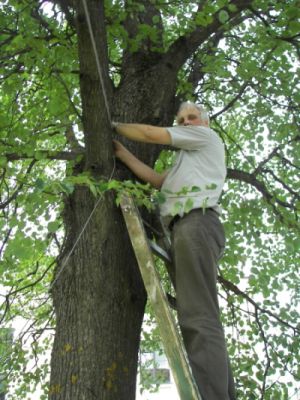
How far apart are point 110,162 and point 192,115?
685 mm

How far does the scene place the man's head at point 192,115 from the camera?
324 centimetres

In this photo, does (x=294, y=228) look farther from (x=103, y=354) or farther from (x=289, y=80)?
(x=103, y=354)

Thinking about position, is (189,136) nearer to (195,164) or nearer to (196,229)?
(195,164)

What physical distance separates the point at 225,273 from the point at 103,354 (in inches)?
131

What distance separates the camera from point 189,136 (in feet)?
9.59

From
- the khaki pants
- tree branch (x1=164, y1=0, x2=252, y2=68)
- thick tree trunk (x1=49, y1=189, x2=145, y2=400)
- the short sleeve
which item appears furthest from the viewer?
tree branch (x1=164, y1=0, x2=252, y2=68)

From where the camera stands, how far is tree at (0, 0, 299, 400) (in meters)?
2.58

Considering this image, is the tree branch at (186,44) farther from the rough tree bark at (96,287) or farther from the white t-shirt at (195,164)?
the white t-shirt at (195,164)

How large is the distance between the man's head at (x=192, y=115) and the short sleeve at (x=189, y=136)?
25 centimetres

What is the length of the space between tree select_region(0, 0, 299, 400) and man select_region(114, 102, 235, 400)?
28 cm

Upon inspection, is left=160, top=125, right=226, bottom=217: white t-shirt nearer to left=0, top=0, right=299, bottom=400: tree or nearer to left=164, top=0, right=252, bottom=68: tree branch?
left=0, top=0, right=299, bottom=400: tree

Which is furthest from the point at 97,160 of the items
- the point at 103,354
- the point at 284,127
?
the point at 284,127

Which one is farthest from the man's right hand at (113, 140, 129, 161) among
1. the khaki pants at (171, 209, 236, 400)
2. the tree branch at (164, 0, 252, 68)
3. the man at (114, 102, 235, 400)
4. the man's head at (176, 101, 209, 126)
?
the tree branch at (164, 0, 252, 68)

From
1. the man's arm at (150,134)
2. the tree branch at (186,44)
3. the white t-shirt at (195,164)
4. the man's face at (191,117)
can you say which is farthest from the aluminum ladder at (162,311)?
the tree branch at (186,44)
